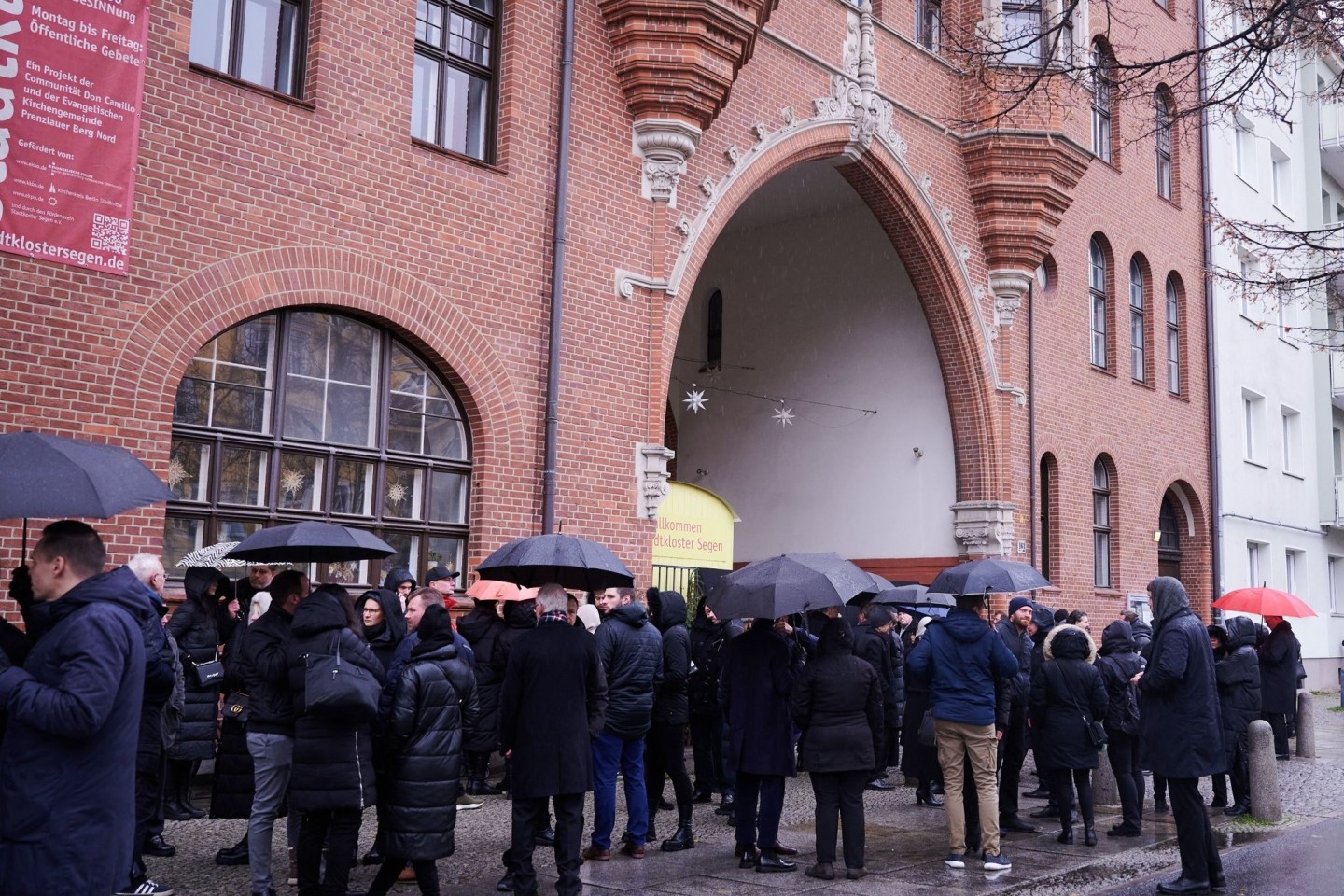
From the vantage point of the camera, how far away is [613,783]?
27.9 ft

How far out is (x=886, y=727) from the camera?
475 inches

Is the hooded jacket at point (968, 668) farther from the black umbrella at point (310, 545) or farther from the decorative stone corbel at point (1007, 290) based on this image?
the decorative stone corbel at point (1007, 290)

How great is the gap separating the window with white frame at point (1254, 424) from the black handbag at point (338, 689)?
2566 centimetres

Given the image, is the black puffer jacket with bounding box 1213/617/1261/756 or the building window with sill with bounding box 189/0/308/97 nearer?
the building window with sill with bounding box 189/0/308/97

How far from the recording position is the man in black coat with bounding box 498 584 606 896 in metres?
6.99

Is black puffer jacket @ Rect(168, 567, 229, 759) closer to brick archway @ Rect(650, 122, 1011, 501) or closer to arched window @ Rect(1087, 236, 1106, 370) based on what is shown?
brick archway @ Rect(650, 122, 1011, 501)

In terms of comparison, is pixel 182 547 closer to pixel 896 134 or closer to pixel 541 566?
pixel 541 566

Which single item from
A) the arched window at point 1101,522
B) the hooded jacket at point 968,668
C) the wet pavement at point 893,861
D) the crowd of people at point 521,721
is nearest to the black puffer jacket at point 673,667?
the crowd of people at point 521,721

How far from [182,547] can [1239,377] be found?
23020mm

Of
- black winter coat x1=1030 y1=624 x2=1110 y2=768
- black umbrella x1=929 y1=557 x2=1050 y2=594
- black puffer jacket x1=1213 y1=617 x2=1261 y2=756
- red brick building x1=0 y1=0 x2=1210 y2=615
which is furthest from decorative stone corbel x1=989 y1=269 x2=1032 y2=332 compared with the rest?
black umbrella x1=929 y1=557 x2=1050 y2=594

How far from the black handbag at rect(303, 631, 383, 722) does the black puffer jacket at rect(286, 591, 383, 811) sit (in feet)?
0.17

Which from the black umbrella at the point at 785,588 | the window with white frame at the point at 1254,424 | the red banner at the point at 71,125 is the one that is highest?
the window with white frame at the point at 1254,424

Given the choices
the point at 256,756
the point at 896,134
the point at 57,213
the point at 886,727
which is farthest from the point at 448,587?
the point at 896,134

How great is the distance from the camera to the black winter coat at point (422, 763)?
6.46 meters
